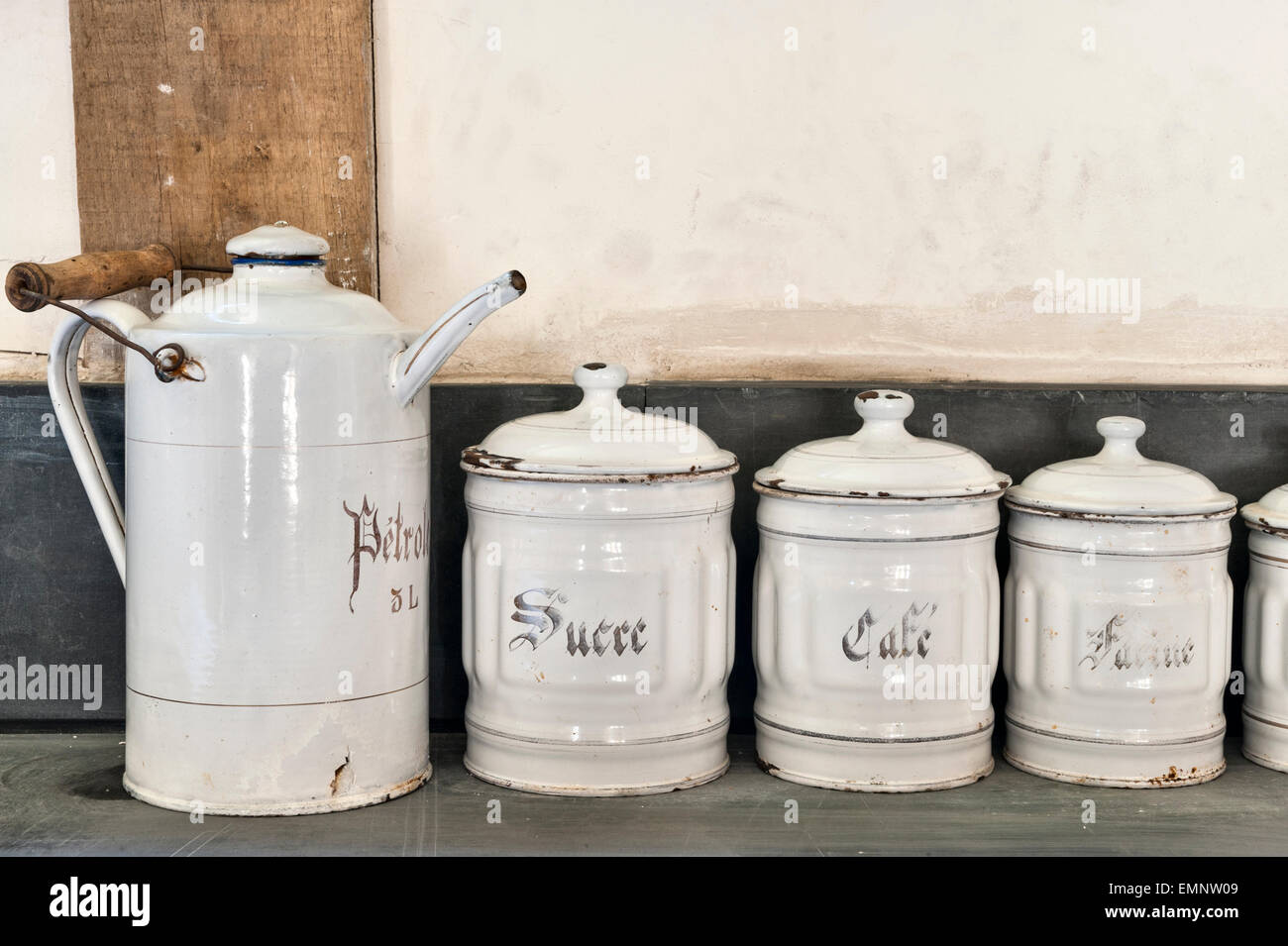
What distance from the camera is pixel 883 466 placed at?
5.41 feet

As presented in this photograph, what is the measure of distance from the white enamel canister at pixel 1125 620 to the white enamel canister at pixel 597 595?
0.41m

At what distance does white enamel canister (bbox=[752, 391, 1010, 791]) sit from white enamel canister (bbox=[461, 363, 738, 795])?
0.32 feet

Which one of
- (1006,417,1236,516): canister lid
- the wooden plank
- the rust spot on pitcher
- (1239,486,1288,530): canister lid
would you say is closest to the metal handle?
the wooden plank

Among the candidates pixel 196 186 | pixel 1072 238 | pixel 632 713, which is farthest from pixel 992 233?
pixel 196 186

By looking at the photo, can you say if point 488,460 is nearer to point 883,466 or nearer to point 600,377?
point 600,377

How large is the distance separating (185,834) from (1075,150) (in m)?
1.44

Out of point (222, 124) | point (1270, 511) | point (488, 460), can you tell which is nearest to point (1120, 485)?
point (1270, 511)

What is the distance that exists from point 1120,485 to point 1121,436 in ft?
0.29

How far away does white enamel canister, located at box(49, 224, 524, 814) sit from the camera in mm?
1555

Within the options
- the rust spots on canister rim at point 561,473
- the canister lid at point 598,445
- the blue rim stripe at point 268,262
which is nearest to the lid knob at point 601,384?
the canister lid at point 598,445

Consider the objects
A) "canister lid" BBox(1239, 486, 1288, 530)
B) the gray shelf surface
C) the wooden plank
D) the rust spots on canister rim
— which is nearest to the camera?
the gray shelf surface

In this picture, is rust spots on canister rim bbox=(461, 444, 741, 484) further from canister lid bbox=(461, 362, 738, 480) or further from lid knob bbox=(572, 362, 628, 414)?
lid knob bbox=(572, 362, 628, 414)

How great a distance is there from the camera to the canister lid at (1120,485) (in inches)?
65.4

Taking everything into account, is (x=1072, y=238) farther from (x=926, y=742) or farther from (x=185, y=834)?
(x=185, y=834)
